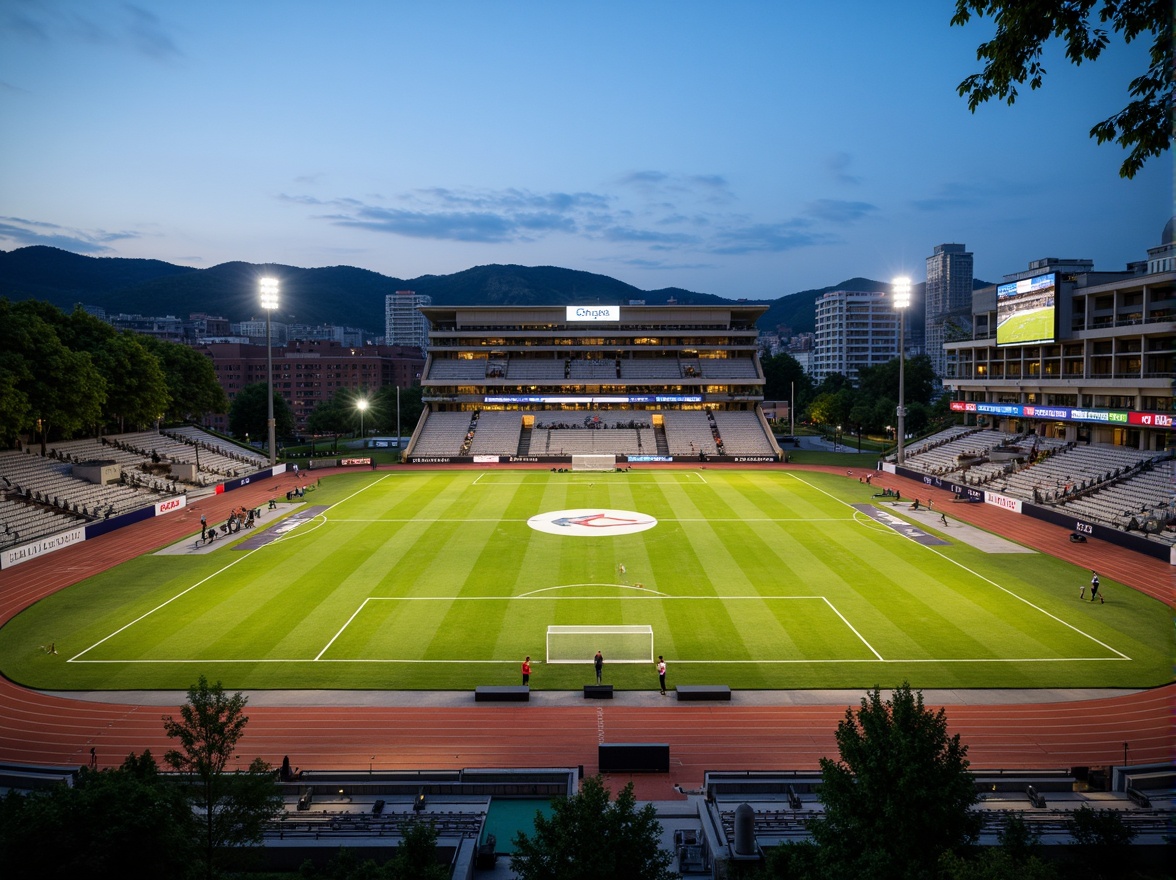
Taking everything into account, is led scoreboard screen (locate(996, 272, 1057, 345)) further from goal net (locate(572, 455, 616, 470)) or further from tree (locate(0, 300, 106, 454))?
tree (locate(0, 300, 106, 454))

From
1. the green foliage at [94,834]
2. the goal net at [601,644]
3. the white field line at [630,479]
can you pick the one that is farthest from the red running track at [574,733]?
the white field line at [630,479]

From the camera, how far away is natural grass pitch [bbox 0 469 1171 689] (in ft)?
71.9

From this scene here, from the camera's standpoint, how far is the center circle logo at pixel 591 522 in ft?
134

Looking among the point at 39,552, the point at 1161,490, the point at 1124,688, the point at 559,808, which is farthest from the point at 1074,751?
the point at 39,552

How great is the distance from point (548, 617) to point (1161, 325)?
4619 cm

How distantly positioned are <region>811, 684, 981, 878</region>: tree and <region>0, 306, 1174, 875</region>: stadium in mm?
3737

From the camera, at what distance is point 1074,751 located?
17.5 m

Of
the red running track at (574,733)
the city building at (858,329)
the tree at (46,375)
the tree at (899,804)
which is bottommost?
the red running track at (574,733)

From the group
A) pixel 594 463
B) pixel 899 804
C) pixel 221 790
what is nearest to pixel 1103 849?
pixel 899 804

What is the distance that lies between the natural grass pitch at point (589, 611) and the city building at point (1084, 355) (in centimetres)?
2109

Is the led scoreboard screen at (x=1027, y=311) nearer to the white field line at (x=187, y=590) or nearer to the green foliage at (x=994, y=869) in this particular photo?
the green foliage at (x=994, y=869)

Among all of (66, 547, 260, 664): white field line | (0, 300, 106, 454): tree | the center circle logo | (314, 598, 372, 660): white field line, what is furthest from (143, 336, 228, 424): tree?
(314, 598, 372, 660): white field line

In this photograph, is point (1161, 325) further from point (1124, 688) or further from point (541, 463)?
point (541, 463)

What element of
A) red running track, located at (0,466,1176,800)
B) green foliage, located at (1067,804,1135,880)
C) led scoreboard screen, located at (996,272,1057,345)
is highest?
led scoreboard screen, located at (996,272,1057,345)
